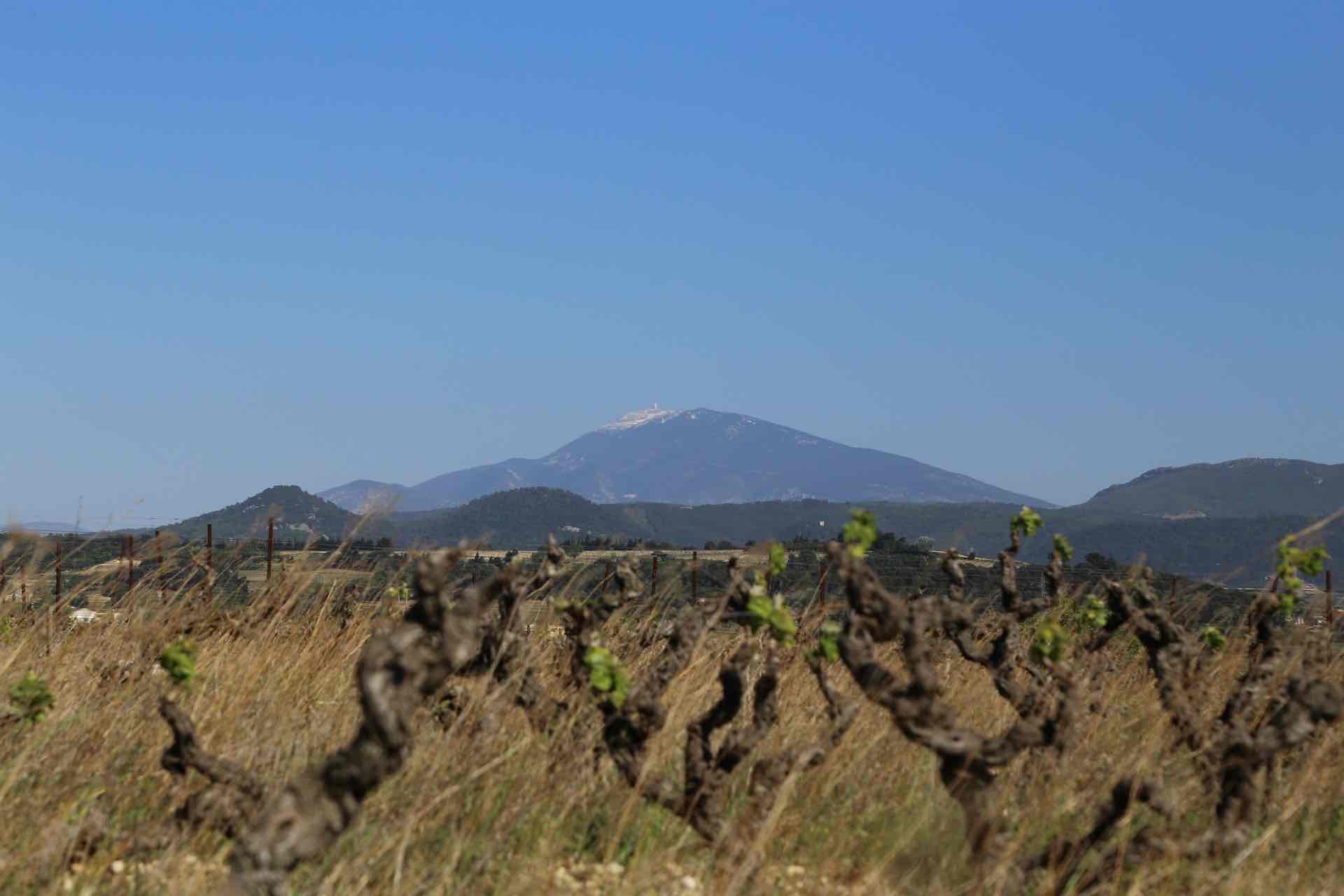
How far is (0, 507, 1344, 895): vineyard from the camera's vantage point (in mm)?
5539

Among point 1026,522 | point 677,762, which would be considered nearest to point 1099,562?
point 1026,522

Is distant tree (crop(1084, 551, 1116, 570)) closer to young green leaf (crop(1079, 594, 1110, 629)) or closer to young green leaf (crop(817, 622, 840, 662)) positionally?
young green leaf (crop(1079, 594, 1110, 629))

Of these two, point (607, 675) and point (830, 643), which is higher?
point (830, 643)

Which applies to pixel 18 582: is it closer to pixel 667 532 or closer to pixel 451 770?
pixel 451 770

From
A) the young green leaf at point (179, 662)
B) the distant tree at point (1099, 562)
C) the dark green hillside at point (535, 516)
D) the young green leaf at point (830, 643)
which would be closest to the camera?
the young green leaf at point (179, 662)

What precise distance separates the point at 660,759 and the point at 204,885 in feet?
8.00

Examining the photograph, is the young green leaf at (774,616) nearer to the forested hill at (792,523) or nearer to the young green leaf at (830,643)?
the young green leaf at (830,643)

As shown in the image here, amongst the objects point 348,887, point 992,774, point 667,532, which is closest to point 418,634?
point 348,887

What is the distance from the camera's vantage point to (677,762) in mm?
7863

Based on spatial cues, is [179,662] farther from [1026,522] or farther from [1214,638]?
[1214,638]

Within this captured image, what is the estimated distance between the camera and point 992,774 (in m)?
5.91

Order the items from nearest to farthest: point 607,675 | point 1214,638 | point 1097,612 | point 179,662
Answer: point 607,675, point 179,662, point 1097,612, point 1214,638

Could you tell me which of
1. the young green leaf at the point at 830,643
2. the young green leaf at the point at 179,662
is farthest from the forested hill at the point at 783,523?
the young green leaf at the point at 830,643

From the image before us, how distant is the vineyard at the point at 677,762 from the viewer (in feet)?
18.2
